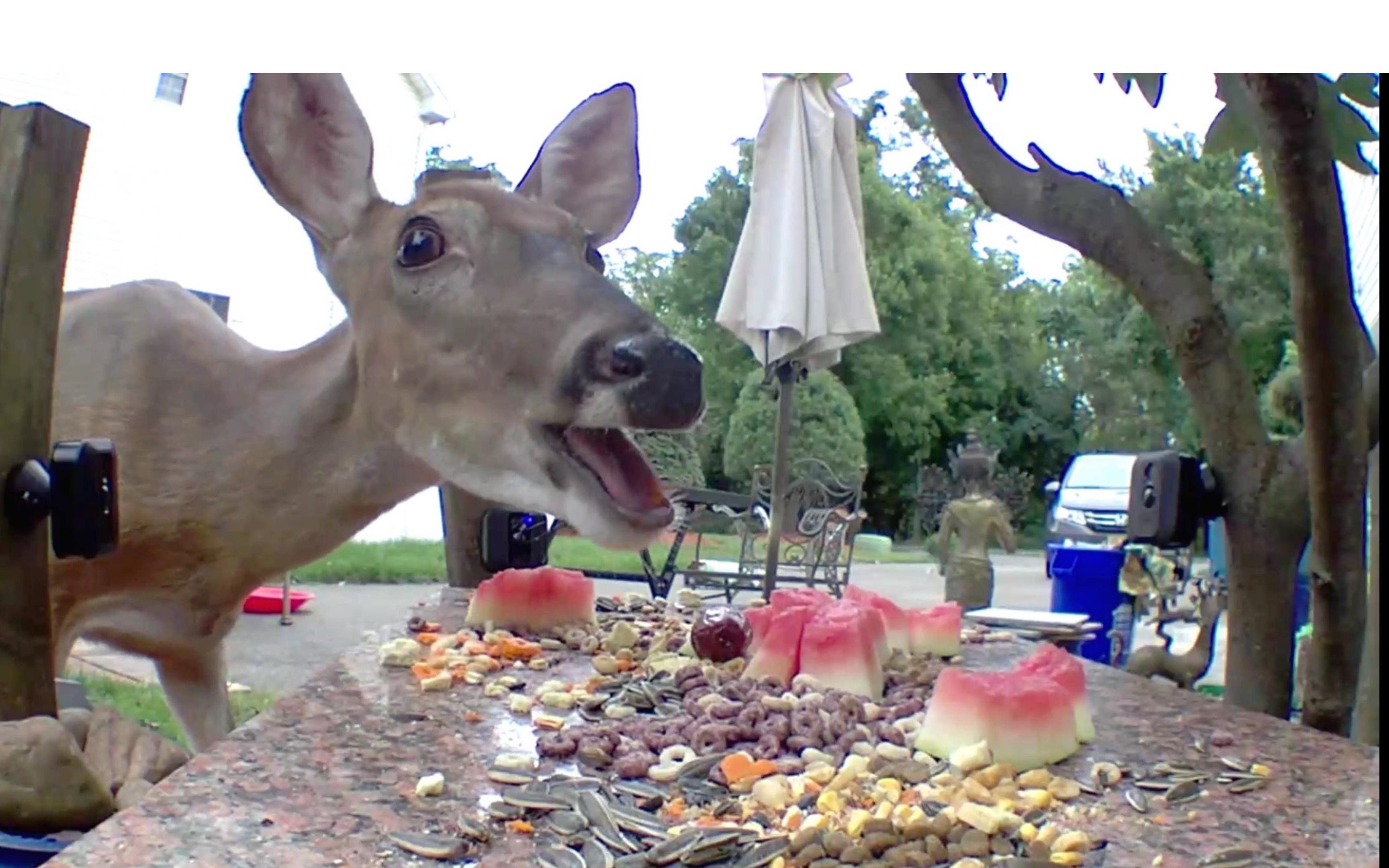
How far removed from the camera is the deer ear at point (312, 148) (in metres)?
0.90

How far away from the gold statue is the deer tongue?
2.31 meters

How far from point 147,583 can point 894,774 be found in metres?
0.59

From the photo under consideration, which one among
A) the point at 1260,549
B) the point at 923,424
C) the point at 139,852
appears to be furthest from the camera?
the point at 923,424

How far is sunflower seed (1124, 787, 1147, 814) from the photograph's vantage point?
832 millimetres

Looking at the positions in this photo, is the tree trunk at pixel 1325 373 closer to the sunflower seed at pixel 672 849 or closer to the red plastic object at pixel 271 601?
the sunflower seed at pixel 672 849

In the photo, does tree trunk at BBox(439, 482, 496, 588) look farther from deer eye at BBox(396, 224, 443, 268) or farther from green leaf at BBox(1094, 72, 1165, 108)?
green leaf at BBox(1094, 72, 1165, 108)

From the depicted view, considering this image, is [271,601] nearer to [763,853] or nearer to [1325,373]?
[763,853]

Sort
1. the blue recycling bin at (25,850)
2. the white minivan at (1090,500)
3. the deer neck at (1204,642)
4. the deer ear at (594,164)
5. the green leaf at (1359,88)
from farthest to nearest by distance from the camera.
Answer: the white minivan at (1090,500) < the deer neck at (1204,642) < the green leaf at (1359,88) < the deer ear at (594,164) < the blue recycling bin at (25,850)

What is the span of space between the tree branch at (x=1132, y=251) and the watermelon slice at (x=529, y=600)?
70 centimetres

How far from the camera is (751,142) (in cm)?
210

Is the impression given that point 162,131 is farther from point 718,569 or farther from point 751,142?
point 718,569

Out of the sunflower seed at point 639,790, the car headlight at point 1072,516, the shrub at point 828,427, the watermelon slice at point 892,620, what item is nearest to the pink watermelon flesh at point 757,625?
the watermelon slice at point 892,620

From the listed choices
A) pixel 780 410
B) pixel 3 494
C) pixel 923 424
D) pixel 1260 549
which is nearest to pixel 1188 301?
Result: pixel 1260 549

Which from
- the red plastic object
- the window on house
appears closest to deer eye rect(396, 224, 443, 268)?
the window on house
